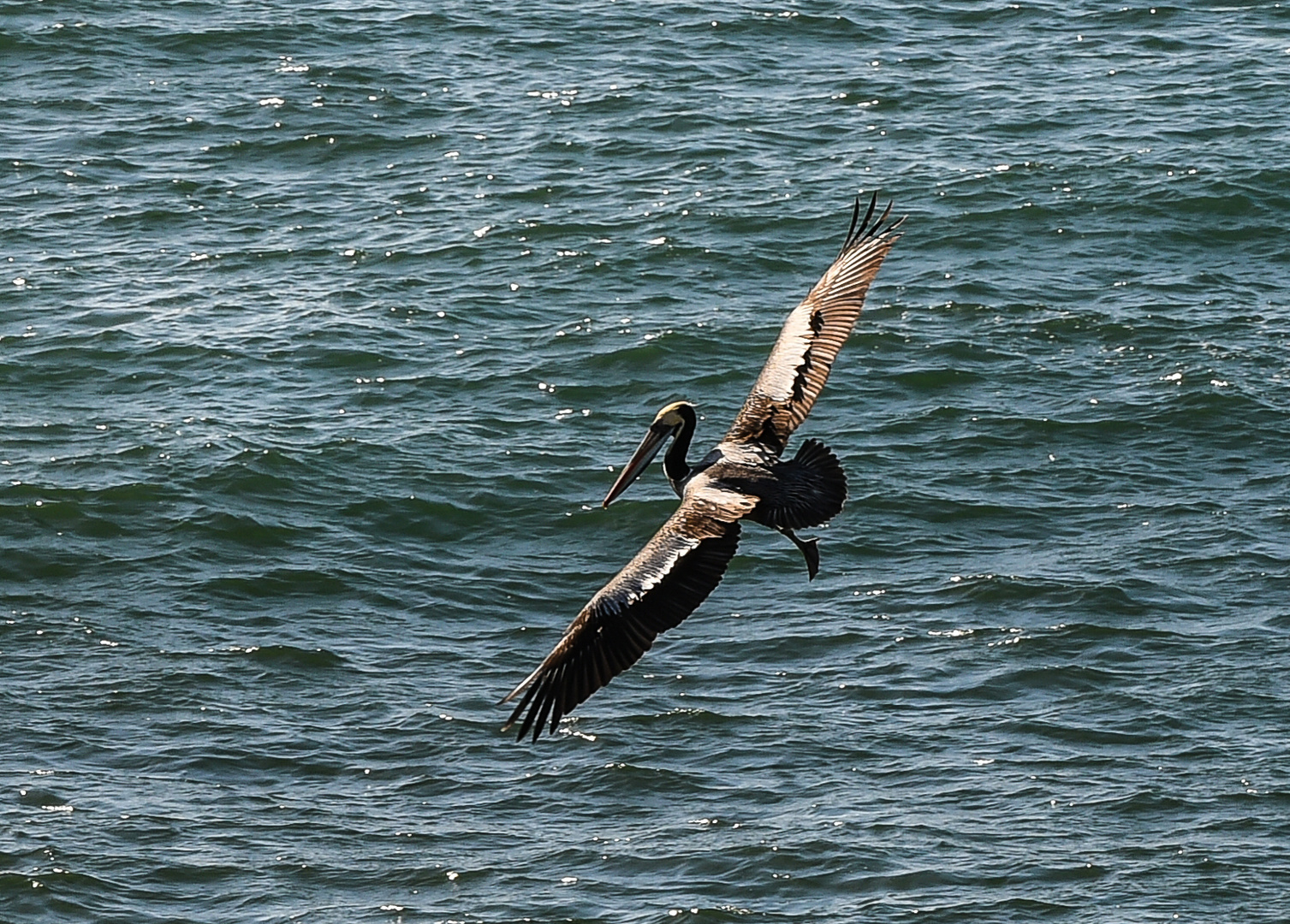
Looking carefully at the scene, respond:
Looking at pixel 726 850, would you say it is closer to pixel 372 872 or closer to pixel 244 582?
pixel 372 872

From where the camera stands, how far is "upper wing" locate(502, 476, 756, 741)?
9.24 metres

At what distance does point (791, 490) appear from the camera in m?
10.6

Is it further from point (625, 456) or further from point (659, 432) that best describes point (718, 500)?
point (625, 456)

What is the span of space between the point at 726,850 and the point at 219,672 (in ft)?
13.0

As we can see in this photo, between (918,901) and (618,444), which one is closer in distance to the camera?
(918,901)

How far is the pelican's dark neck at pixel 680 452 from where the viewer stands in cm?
1135

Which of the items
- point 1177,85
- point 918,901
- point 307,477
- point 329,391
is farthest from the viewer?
point 1177,85

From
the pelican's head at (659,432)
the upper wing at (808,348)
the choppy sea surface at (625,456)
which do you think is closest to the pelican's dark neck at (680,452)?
the pelican's head at (659,432)

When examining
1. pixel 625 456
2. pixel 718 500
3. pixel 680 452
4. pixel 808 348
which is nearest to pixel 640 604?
pixel 718 500

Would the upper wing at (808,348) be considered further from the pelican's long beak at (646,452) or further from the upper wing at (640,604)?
the upper wing at (640,604)

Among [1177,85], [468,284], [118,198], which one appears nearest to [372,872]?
[468,284]

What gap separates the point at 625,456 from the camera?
1655cm

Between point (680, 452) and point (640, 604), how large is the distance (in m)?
1.89

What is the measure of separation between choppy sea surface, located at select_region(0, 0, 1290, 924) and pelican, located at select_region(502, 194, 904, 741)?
190 cm
